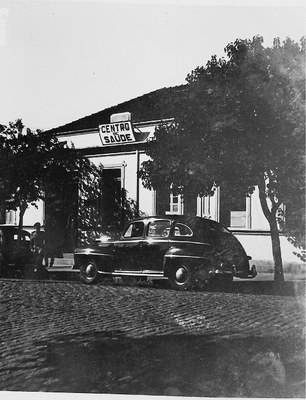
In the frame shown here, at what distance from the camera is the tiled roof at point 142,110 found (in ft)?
15.9

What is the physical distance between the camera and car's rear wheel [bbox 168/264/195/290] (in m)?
5.56

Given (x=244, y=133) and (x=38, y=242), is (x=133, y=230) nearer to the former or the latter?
(x=38, y=242)

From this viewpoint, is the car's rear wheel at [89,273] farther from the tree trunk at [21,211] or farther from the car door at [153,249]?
the tree trunk at [21,211]

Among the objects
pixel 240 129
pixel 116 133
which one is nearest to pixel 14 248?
pixel 116 133

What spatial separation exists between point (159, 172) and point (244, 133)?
808 mm

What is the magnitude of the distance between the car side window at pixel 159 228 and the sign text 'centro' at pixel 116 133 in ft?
2.93

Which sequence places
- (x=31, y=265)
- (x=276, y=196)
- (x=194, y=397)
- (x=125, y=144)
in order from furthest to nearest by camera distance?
(x=31, y=265)
(x=125, y=144)
(x=276, y=196)
(x=194, y=397)

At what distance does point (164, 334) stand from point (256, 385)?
1.10 m

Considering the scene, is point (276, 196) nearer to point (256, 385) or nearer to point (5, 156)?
point (256, 385)

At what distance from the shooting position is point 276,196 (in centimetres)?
450

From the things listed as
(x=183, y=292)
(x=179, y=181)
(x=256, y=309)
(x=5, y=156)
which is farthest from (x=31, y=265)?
(x=256, y=309)

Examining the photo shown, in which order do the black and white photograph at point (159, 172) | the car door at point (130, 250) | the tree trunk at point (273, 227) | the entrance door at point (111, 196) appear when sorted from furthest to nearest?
1. the car door at point (130, 250)
2. the entrance door at point (111, 196)
3. the tree trunk at point (273, 227)
4. the black and white photograph at point (159, 172)

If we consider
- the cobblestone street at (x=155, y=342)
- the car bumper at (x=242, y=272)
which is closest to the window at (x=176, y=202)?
the car bumper at (x=242, y=272)

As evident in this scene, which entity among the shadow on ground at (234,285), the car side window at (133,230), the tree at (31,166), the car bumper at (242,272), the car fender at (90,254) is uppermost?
the tree at (31,166)
